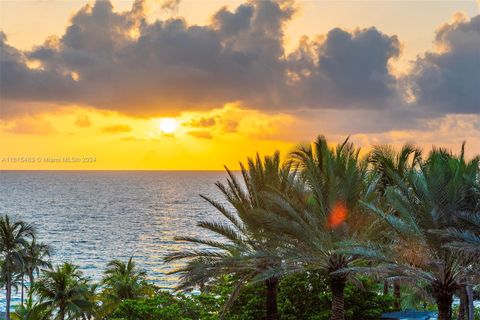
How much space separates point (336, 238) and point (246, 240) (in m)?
3.96

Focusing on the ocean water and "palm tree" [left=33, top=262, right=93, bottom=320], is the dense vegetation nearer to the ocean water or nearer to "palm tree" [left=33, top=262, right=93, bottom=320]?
"palm tree" [left=33, top=262, right=93, bottom=320]

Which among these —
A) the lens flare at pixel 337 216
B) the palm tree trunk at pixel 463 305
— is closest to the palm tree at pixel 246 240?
Result: the lens flare at pixel 337 216

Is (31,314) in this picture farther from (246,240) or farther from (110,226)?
(110,226)

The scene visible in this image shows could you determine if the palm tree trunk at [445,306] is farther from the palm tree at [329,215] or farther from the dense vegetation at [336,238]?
the palm tree at [329,215]

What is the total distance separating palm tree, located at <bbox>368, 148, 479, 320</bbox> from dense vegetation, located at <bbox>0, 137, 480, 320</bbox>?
3 cm

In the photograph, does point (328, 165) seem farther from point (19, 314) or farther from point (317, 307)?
point (19, 314)

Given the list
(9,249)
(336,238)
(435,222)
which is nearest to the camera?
(435,222)

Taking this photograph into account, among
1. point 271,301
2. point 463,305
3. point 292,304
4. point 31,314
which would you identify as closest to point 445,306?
point 271,301

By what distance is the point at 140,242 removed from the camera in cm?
9725

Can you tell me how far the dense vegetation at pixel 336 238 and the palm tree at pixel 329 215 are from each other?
0.12 ft

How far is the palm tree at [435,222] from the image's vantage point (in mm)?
15352

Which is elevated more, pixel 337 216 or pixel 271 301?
pixel 337 216

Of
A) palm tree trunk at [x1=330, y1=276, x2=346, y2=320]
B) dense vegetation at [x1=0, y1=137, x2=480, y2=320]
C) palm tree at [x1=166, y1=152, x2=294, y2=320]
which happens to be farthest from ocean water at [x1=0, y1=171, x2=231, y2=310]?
palm tree trunk at [x1=330, y1=276, x2=346, y2=320]

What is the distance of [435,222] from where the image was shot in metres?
15.5
